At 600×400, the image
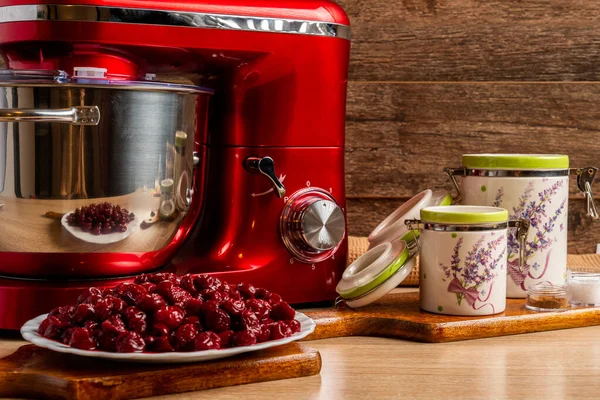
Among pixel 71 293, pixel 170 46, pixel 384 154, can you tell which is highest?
pixel 170 46

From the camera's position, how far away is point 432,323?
0.89 meters

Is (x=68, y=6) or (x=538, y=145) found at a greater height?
(x=68, y=6)

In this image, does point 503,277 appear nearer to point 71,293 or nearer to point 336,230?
point 336,230

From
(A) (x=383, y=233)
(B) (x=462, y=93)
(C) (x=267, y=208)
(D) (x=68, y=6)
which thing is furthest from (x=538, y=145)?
(D) (x=68, y=6)

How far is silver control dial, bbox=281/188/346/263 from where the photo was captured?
97cm

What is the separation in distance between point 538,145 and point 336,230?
0.52 meters

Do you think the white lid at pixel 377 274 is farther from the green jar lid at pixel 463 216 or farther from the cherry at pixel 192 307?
the cherry at pixel 192 307

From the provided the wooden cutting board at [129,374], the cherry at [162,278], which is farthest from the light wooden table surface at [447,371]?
the cherry at [162,278]

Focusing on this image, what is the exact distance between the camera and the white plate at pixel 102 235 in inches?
34.0

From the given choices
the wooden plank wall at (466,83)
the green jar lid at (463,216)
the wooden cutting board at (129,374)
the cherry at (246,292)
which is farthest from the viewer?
the wooden plank wall at (466,83)

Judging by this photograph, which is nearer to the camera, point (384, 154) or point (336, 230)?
point (336, 230)

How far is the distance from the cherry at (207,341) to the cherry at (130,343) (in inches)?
1.7

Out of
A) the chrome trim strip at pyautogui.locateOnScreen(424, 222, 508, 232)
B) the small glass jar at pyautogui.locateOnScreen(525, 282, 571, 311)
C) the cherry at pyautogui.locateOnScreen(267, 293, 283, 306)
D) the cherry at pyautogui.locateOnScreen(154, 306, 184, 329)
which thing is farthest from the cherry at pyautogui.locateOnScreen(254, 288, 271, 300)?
the small glass jar at pyautogui.locateOnScreen(525, 282, 571, 311)

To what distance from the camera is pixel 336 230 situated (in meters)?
0.99
